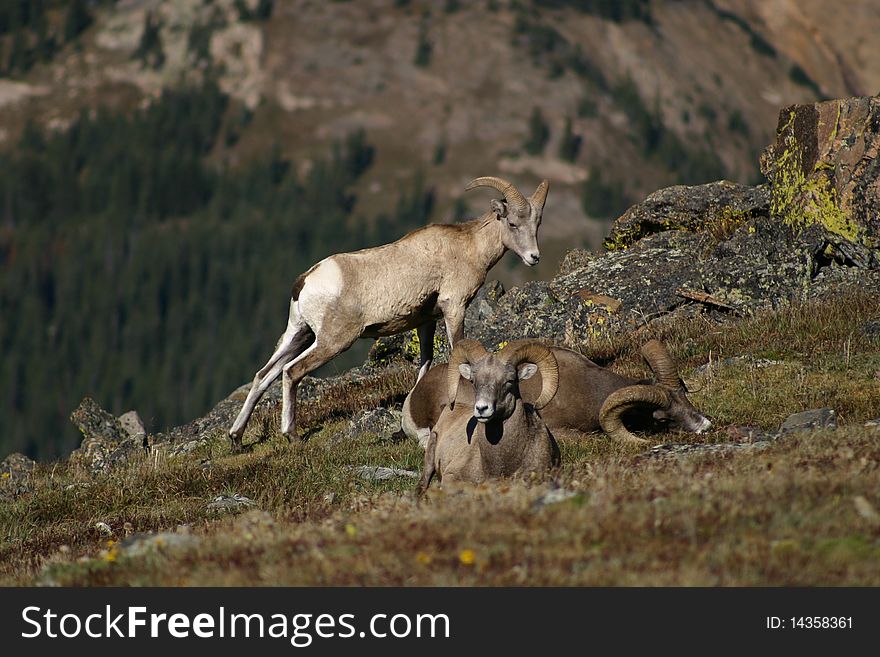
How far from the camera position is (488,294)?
952 inches

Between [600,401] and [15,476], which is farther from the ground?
[15,476]

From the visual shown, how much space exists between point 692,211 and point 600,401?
10.3 m

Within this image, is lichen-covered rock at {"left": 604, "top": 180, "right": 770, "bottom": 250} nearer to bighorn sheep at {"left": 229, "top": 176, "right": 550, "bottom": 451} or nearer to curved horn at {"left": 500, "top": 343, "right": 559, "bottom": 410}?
bighorn sheep at {"left": 229, "top": 176, "right": 550, "bottom": 451}

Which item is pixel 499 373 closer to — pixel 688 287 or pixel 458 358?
pixel 458 358

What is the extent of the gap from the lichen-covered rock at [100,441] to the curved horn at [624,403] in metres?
8.11

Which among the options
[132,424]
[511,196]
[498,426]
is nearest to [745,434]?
[498,426]

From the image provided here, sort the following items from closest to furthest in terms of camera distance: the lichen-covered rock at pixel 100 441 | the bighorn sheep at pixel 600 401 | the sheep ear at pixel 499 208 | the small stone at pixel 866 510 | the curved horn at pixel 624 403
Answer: the small stone at pixel 866 510 → the curved horn at pixel 624 403 → the bighorn sheep at pixel 600 401 → the sheep ear at pixel 499 208 → the lichen-covered rock at pixel 100 441

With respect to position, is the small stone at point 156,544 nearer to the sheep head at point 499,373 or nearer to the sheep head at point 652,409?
the sheep head at point 499,373

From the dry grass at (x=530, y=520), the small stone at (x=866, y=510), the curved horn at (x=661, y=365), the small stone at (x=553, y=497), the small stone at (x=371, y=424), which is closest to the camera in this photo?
the dry grass at (x=530, y=520)

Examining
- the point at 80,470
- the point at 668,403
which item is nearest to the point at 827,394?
the point at 668,403

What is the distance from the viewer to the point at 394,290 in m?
17.2

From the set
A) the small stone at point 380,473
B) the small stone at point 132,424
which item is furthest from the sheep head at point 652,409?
the small stone at point 132,424

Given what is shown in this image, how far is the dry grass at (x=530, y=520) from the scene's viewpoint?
7617mm
